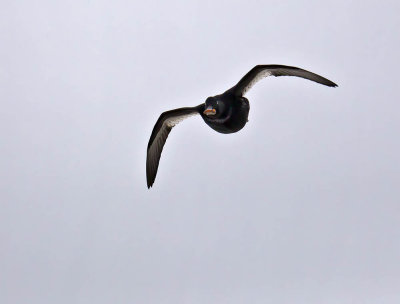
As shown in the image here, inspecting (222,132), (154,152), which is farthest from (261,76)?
(154,152)

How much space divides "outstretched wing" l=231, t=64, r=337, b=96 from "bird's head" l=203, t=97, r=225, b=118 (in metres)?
1.01

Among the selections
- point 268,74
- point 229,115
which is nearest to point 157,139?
point 268,74

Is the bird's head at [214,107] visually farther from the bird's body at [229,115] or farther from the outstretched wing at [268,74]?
the outstretched wing at [268,74]

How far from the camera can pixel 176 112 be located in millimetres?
18062

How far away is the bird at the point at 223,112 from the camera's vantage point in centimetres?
1482

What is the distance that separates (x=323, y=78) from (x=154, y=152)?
5.98 metres

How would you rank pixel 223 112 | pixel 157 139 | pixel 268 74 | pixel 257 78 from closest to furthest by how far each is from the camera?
pixel 223 112
pixel 257 78
pixel 268 74
pixel 157 139

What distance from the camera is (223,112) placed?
1477 cm

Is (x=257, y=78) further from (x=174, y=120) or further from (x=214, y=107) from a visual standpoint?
(x=174, y=120)

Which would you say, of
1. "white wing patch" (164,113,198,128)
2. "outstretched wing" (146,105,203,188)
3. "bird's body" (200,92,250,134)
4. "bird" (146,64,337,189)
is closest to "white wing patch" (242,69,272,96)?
"bird" (146,64,337,189)

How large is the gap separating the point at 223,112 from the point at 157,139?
4786mm

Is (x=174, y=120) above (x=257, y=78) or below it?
below

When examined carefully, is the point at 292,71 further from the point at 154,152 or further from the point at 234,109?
the point at 154,152

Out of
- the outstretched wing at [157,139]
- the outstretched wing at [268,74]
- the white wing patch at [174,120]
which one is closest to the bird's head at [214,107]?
the outstretched wing at [268,74]
